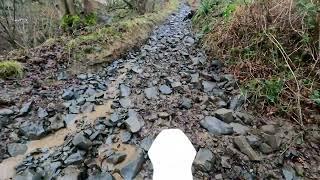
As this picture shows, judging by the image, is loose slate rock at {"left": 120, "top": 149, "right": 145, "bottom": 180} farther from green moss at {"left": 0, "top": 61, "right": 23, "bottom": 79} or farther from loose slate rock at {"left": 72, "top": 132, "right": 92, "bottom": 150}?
green moss at {"left": 0, "top": 61, "right": 23, "bottom": 79}

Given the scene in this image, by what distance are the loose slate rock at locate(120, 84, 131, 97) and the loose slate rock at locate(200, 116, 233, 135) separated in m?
1.32

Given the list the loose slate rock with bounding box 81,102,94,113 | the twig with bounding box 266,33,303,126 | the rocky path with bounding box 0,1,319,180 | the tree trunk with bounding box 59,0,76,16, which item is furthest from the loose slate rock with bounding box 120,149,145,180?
the tree trunk with bounding box 59,0,76,16

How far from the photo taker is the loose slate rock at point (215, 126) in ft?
11.1

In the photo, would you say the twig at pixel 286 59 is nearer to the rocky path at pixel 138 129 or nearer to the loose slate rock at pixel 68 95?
the rocky path at pixel 138 129

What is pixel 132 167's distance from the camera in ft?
9.51

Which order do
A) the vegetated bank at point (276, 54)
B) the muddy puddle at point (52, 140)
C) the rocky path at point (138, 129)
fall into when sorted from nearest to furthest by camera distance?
1. the rocky path at point (138, 129)
2. the muddy puddle at point (52, 140)
3. the vegetated bank at point (276, 54)

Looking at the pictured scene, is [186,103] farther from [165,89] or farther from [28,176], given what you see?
[28,176]

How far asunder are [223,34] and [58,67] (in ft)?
9.47

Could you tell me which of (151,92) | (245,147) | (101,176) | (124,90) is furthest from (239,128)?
(124,90)

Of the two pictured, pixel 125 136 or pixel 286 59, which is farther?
pixel 286 59

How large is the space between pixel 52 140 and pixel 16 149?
A: 0.38 meters

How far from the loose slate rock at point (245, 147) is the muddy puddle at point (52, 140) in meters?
1.65

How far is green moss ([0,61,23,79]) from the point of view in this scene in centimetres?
485

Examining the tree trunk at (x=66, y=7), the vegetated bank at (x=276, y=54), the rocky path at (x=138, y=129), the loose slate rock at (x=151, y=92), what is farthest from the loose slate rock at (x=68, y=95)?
the tree trunk at (x=66, y=7)
